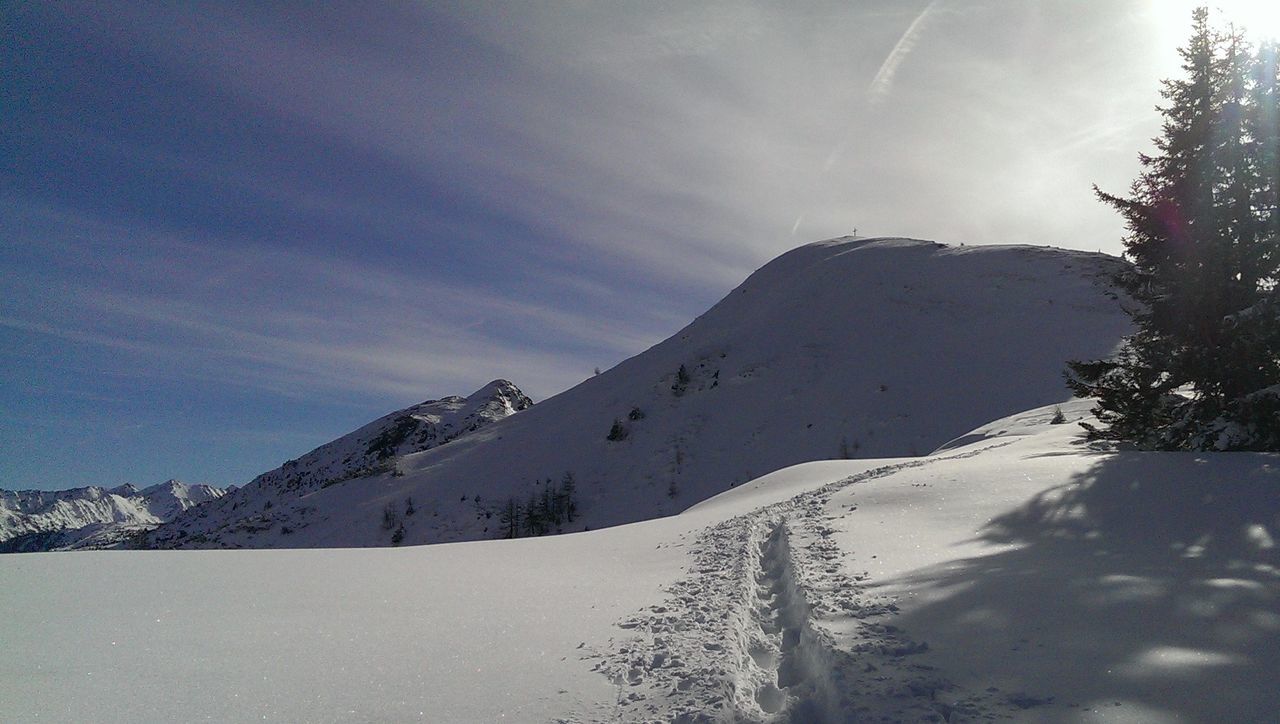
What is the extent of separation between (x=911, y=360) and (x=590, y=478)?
29.4 meters

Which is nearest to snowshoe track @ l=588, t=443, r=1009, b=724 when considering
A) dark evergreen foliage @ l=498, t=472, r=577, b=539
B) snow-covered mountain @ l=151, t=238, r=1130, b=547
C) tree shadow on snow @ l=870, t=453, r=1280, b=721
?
tree shadow on snow @ l=870, t=453, r=1280, b=721

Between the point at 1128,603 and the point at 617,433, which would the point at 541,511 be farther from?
the point at 1128,603

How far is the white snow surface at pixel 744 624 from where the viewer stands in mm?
3930

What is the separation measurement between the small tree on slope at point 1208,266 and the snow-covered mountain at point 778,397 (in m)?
28.5

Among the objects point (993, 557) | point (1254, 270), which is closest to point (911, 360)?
point (1254, 270)

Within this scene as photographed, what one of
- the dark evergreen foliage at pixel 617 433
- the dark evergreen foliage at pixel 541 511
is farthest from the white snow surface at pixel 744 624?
the dark evergreen foliage at pixel 617 433

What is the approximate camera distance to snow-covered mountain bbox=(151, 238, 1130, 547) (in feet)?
147

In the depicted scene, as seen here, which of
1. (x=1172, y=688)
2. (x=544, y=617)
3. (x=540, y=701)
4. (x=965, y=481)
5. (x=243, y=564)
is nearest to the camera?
(x=1172, y=688)

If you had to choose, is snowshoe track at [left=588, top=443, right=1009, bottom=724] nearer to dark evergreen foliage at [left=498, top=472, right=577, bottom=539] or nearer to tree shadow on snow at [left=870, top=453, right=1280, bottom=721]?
tree shadow on snow at [left=870, top=453, right=1280, bottom=721]

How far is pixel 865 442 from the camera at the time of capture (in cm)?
4266

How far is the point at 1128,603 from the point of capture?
484cm

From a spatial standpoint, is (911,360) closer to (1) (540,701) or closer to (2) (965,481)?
(2) (965,481)

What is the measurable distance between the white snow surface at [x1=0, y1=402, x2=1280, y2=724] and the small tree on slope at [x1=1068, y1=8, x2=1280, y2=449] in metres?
3.16

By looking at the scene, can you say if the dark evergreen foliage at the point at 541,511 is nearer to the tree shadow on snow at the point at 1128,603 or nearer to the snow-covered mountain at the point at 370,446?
the tree shadow on snow at the point at 1128,603
